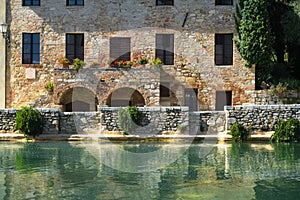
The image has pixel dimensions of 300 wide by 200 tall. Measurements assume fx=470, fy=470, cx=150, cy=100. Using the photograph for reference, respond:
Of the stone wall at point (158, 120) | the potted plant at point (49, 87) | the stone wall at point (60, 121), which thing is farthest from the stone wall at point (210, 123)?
the potted plant at point (49, 87)

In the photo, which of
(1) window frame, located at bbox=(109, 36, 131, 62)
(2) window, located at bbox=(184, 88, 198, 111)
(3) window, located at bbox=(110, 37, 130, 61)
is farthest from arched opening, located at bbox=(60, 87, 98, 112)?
(2) window, located at bbox=(184, 88, 198, 111)

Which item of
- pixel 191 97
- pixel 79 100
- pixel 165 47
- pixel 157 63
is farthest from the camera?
pixel 165 47

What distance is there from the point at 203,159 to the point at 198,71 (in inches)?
366

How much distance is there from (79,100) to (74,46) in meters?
2.77

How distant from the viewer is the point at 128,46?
2397 cm

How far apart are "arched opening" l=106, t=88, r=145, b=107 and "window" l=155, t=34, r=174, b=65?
217 centimetres

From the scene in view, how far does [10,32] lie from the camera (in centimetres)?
2405

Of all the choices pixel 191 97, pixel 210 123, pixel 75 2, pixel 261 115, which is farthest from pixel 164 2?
pixel 261 115

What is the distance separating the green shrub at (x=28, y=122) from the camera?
64.2 feet

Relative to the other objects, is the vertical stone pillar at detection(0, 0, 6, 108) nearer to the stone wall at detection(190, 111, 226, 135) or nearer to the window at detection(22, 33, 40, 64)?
the window at detection(22, 33, 40, 64)

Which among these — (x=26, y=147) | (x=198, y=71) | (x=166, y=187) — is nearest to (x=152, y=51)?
(x=198, y=71)

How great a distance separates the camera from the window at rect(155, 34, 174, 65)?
23.8m

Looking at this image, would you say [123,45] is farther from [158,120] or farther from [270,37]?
[270,37]

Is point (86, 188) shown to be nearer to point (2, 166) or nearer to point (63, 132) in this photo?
point (2, 166)
